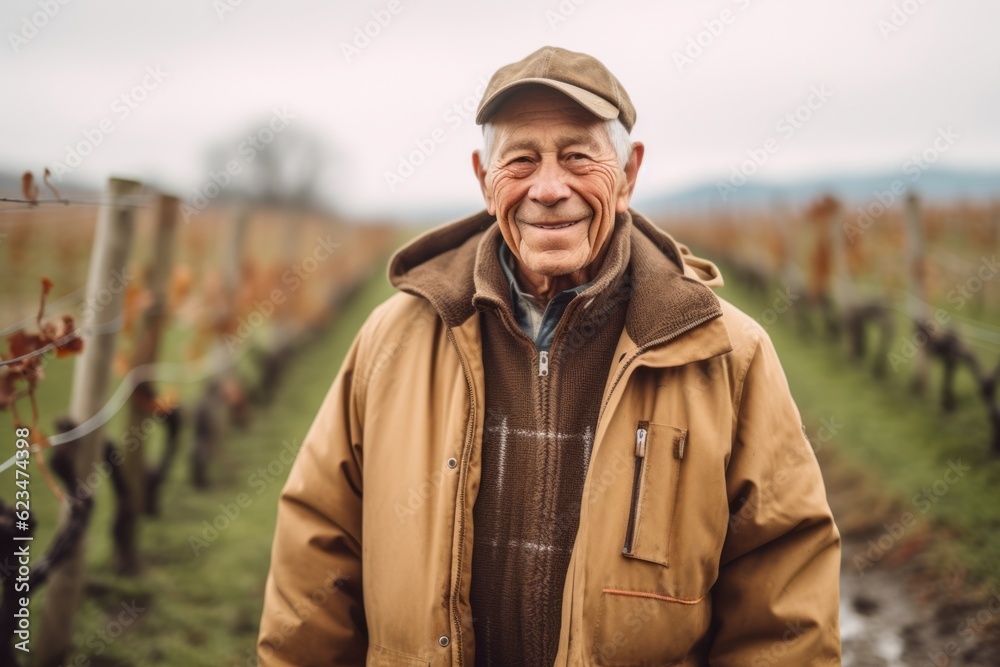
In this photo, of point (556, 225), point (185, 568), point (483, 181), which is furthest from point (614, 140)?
point (185, 568)

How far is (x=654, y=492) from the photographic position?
1805 mm

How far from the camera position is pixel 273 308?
9.23 metres

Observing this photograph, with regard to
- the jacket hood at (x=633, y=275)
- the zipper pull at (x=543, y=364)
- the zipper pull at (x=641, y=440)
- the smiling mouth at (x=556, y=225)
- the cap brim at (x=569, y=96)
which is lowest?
the zipper pull at (x=641, y=440)

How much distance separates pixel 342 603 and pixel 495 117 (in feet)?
4.82

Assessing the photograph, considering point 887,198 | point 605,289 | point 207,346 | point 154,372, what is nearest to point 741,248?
point 887,198

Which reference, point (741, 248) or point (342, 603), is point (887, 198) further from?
point (741, 248)

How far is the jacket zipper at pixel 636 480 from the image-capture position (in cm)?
179

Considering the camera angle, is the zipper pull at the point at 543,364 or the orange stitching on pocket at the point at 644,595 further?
the zipper pull at the point at 543,364

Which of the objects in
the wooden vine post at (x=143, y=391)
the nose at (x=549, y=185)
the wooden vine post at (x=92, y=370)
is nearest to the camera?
the nose at (x=549, y=185)

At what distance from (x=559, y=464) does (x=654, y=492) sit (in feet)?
0.88

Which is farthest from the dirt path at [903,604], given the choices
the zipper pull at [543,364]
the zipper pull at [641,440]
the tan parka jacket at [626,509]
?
the zipper pull at [543,364]

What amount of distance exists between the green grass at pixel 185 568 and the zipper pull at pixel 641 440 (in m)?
2.87

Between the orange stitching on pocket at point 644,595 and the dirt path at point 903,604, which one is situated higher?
the orange stitching on pocket at point 644,595

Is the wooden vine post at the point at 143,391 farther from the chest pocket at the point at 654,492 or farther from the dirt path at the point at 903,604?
the dirt path at the point at 903,604
